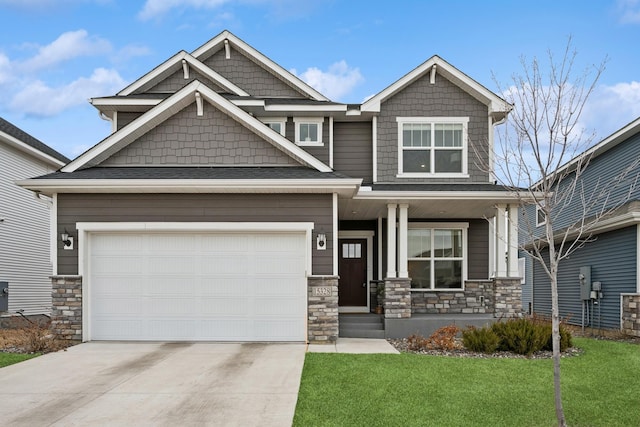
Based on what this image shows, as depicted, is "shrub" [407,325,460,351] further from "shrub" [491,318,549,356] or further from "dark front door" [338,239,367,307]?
"dark front door" [338,239,367,307]

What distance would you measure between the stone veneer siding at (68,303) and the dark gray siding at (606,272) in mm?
11589

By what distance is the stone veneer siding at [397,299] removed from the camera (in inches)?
489

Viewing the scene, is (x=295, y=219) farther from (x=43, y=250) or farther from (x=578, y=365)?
(x=43, y=250)

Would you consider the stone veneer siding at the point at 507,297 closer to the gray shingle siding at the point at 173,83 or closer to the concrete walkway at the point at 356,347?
the concrete walkway at the point at 356,347

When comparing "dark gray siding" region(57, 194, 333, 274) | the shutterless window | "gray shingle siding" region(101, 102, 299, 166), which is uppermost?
"gray shingle siding" region(101, 102, 299, 166)

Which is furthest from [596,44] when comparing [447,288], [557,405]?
[447,288]

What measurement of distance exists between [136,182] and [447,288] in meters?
8.44

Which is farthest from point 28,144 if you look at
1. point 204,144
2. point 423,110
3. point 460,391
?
point 460,391

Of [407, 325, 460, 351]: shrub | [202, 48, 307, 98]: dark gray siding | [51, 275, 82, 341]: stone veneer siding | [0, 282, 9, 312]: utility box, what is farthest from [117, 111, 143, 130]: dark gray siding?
[407, 325, 460, 351]: shrub

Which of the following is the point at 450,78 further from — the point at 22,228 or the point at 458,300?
the point at 22,228

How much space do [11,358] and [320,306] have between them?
18.4ft

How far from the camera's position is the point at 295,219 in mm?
10953

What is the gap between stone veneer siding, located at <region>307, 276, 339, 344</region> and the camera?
10.8 m

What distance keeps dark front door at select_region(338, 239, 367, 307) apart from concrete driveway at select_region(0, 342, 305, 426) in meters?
4.93
